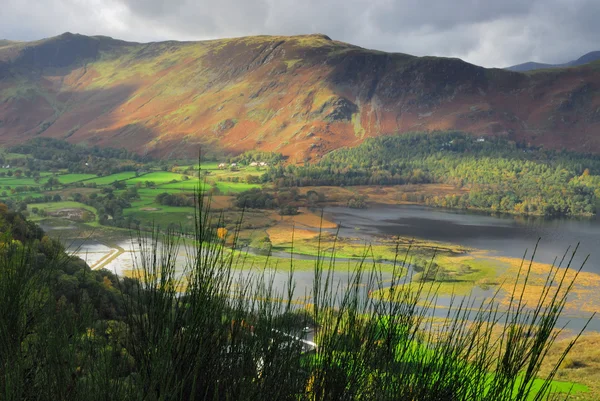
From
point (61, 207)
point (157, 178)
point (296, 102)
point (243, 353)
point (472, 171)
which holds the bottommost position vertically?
point (61, 207)

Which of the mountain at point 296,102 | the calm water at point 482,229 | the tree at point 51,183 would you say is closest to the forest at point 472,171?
the calm water at point 482,229

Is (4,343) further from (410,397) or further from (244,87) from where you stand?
(244,87)

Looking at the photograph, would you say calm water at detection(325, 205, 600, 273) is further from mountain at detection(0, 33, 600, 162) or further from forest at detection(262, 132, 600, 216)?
mountain at detection(0, 33, 600, 162)

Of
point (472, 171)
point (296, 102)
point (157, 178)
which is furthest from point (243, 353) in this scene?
point (296, 102)

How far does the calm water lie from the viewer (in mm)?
48400

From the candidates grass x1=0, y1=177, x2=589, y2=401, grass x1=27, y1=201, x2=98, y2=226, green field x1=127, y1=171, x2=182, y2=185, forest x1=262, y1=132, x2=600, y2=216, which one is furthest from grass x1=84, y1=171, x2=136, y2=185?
grass x1=0, y1=177, x2=589, y2=401

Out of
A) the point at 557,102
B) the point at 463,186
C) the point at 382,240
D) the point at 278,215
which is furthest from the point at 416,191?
the point at 557,102

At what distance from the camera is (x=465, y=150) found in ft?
340

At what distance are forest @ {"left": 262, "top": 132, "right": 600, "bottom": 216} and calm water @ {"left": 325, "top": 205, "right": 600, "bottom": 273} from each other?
18.2 feet

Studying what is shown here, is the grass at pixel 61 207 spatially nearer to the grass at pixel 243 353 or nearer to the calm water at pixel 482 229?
the calm water at pixel 482 229

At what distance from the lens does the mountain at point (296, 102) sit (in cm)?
12012

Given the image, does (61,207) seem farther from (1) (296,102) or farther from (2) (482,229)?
(1) (296,102)

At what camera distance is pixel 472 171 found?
8888 cm

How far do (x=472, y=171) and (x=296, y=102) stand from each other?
2451 inches
